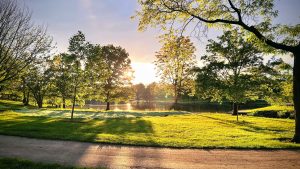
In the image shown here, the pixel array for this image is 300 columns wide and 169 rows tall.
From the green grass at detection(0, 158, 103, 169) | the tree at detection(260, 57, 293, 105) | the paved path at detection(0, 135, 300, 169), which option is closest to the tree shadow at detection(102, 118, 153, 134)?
the paved path at detection(0, 135, 300, 169)

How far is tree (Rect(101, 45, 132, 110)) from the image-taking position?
52969 millimetres

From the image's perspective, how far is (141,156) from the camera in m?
12.2

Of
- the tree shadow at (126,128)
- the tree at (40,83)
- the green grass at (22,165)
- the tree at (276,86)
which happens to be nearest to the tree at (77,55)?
the tree shadow at (126,128)

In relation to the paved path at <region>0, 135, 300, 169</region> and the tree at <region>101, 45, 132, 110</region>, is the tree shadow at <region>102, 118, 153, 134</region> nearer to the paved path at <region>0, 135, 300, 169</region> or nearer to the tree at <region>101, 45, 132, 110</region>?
the paved path at <region>0, 135, 300, 169</region>

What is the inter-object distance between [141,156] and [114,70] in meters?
43.1

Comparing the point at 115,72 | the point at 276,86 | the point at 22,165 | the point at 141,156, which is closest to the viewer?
the point at 22,165

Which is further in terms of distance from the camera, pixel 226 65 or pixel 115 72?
pixel 115 72

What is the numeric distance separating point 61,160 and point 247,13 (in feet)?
50.3

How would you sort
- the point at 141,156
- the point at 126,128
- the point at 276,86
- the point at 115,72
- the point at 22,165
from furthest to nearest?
the point at 115,72, the point at 276,86, the point at 126,128, the point at 141,156, the point at 22,165

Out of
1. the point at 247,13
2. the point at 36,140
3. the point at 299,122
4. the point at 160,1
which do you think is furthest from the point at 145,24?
the point at 299,122

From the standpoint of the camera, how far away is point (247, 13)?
57.5 feet

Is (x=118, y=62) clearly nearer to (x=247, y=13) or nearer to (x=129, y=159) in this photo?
(x=247, y=13)

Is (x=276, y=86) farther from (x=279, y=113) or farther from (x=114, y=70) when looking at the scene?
(x=114, y=70)

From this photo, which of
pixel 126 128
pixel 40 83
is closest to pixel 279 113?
pixel 126 128
